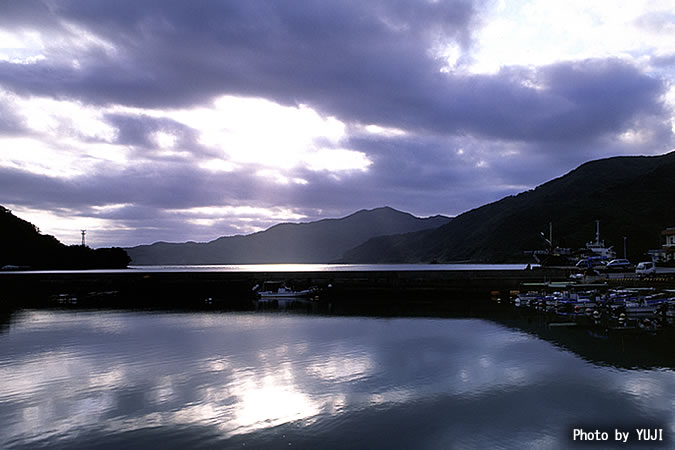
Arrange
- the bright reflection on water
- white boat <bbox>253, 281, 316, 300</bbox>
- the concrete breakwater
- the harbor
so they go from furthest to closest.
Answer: white boat <bbox>253, 281, 316, 300</bbox>, the concrete breakwater, the harbor, the bright reflection on water

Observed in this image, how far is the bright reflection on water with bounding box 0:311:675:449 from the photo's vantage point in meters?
17.7

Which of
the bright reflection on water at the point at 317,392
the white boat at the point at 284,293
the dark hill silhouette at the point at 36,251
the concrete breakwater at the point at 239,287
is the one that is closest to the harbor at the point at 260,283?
the concrete breakwater at the point at 239,287

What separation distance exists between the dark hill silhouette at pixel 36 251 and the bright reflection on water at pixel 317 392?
165 m

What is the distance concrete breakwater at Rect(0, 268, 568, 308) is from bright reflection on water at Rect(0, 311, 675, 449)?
3303cm

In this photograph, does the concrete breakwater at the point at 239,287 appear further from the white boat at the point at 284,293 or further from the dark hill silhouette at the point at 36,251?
the dark hill silhouette at the point at 36,251

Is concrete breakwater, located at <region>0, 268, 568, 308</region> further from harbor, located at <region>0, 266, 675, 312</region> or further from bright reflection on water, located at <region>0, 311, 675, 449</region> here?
bright reflection on water, located at <region>0, 311, 675, 449</region>

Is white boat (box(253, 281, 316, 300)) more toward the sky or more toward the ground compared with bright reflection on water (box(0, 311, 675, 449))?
more toward the sky

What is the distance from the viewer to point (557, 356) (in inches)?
1191

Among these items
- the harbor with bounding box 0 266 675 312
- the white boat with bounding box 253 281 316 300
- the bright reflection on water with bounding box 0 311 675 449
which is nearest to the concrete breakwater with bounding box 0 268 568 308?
the harbor with bounding box 0 266 675 312

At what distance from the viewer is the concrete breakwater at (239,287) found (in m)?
72.6

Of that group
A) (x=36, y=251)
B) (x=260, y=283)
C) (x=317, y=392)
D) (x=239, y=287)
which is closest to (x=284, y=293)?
(x=260, y=283)

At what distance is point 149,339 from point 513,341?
30.7 meters

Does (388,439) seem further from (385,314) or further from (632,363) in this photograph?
(385,314)

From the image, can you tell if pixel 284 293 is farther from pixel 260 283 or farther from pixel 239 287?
pixel 239 287
